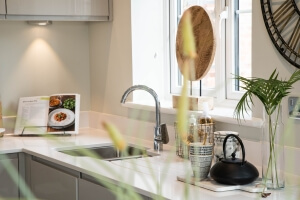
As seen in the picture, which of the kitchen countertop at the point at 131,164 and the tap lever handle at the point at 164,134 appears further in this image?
the tap lever handle at the point at 164,134

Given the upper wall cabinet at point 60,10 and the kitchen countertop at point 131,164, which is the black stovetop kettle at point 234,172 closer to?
the kitchen countertop at point 131,164

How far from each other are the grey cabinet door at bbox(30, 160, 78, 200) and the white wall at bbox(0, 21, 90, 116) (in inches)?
24.6

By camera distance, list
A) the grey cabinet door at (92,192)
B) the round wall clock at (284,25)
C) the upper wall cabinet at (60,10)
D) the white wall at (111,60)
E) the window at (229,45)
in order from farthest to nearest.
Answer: the white wall at (111,60), the upper wall cabinet at (60,10), the window at (229,45), the grey cabinet door at (92,192), the round wall clock at (284,25)

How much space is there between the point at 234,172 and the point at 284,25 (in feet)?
2.20

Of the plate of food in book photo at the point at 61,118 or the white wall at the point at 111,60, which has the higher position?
the white wall at the point at 111,60

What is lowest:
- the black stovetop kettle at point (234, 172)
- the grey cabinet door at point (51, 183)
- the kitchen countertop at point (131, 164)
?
the grey cabinet door at point (51, 183)

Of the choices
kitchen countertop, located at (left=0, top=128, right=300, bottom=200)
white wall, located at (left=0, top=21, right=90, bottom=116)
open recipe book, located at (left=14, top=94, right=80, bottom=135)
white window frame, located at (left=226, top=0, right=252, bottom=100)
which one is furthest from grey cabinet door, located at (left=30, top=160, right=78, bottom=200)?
white window frame, located at (left=226, top=0, right=252, bottom=100)

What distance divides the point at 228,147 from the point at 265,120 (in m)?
0.20

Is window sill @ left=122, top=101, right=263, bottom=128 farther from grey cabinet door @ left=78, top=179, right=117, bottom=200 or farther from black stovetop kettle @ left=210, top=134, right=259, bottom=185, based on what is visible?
grey cabinet door @ left=78, top=179, right=117, bottom=200

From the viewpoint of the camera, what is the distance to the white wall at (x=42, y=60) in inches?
143

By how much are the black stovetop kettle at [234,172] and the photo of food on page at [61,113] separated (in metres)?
1.66

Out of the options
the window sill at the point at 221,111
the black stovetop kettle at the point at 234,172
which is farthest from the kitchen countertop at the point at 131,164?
the window sill at the point at 221,111

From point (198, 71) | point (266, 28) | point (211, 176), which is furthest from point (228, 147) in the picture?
point (198, 71)

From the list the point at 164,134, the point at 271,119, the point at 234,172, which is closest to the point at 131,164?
the point at 234,172
